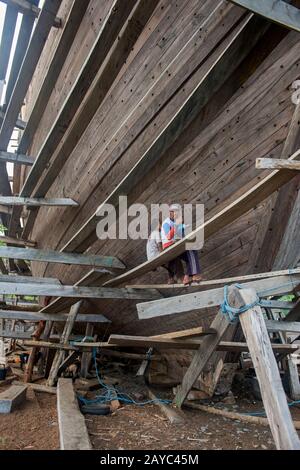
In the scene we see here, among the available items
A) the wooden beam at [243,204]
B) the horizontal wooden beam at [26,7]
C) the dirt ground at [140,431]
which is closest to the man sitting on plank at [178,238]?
the wooden beam at [243,204]

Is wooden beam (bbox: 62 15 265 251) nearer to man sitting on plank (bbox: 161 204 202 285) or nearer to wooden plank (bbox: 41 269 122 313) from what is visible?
man sitting on plank (bbox: 161 204 202 285)

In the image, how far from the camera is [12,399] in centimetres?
443

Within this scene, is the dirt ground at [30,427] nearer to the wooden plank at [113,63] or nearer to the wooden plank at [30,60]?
the wooden plank at [113,63]

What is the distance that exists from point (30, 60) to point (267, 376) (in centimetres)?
366

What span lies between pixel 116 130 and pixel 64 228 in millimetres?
2078

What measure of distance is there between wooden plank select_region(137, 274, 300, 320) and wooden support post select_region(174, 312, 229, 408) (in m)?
0.43

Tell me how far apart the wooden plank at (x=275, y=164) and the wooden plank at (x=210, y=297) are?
3.84 feet

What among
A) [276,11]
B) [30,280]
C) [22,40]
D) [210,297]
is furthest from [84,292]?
[276,11]

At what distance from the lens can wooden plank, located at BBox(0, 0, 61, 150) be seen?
3506mm

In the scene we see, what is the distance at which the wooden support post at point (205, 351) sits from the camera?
3471 mm

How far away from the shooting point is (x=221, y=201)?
11.8 feet

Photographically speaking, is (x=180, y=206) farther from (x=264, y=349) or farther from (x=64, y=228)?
(x=64, y=228)

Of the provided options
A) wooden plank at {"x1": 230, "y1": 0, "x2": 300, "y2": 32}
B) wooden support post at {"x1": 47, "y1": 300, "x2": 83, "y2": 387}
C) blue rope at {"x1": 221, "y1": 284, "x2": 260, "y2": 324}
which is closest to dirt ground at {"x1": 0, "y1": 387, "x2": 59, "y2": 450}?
wooden support post at {"x1": 47, "y1": 300, "x2": 83, "y2": 387}

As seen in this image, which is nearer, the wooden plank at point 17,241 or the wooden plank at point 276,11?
the wooden plank at point 276,11
